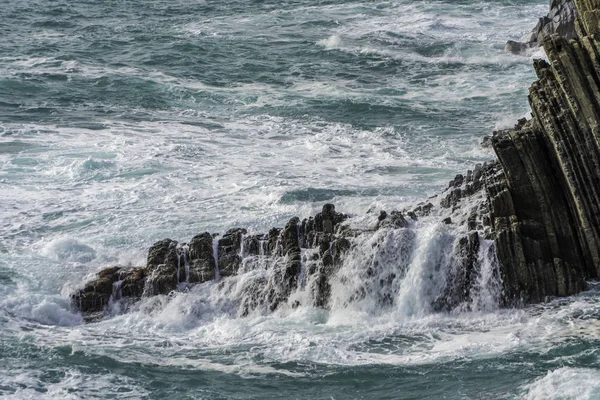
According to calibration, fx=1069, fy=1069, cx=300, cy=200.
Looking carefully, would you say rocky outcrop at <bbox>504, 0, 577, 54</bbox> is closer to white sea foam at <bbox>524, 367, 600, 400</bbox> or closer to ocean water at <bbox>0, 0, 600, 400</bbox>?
ocean water at <bbox>0, 0, 600, 400</bbox>

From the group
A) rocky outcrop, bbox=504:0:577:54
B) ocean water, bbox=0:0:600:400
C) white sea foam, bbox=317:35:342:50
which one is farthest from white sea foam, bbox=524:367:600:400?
white sea foam, bbox=317:35:342:50

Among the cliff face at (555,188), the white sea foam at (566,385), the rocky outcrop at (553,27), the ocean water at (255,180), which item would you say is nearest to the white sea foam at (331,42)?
the ocean water at (255,180)

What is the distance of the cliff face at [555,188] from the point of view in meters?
21.6

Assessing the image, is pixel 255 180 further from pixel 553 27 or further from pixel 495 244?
pixel 553 27

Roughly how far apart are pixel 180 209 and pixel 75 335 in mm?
8016

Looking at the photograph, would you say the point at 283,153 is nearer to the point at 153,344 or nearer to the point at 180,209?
the point at 180,209

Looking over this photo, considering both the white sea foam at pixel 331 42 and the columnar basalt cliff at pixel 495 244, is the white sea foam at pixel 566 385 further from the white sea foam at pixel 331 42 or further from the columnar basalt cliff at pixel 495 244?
the white sea foam at pixel 331 42

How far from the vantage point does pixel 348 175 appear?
106 feet

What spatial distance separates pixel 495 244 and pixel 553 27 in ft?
89.3

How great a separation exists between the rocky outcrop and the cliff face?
22.5 meters

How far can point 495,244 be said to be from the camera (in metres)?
22.0

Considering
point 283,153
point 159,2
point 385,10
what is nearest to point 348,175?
point 283,153

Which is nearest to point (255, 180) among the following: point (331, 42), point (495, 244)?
point (495, 244)

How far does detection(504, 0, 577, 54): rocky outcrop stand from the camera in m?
45.4
